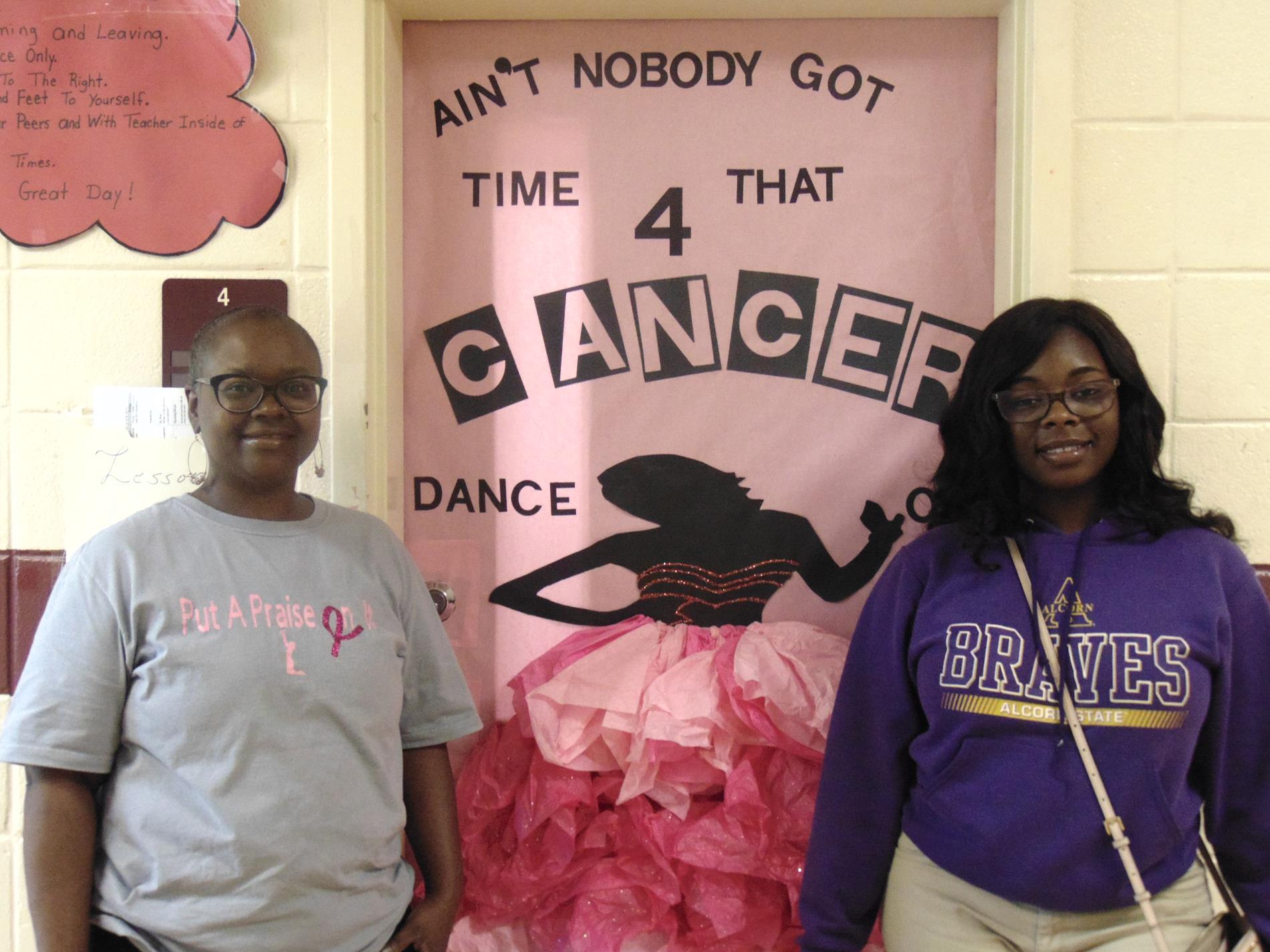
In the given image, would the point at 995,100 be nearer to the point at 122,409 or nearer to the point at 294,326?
the point at 294,326

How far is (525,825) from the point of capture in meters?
1.66

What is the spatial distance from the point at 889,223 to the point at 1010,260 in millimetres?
263

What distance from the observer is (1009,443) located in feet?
4.64

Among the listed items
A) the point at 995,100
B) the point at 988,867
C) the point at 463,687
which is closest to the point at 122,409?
the point at 463,687

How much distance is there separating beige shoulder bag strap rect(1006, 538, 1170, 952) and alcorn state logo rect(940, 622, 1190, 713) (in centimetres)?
1

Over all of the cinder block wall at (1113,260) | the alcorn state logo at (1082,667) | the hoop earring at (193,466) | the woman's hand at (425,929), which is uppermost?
the cinder block wall at (1113,260)

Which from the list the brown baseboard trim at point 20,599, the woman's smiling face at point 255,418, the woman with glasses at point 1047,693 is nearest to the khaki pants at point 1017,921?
the woman with glasses at point 1047,693

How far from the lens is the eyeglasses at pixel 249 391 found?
1.27 meters

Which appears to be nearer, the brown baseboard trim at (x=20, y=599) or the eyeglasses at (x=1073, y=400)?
the eyeglasses at (x=1073, y=400)

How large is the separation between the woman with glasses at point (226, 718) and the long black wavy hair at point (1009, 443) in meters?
0.87

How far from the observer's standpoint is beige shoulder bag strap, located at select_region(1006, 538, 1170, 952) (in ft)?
3.85

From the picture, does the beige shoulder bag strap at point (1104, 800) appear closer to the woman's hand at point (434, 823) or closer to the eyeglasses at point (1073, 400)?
the eyeglasses at point (1073, 400)

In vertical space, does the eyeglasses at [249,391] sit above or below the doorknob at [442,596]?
above

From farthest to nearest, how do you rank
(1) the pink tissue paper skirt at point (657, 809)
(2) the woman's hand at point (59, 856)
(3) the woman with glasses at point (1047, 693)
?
(1) the pink tissue paper skirt at point (657, 809) → (3) the woman with glasses at point (1047, 693) → (2) the woman's hand at point (59, 856)
